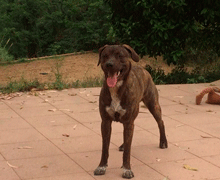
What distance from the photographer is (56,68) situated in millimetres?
15305

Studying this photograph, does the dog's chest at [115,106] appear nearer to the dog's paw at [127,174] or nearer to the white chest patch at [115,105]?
the white chest patch at [115,105]

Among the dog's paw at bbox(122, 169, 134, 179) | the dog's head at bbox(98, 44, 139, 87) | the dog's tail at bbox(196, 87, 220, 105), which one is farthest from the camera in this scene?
the dog's tail at bbox(196, 87, 220, 105)

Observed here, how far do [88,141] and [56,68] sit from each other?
8.86 m

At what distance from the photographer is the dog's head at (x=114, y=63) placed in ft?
16.2

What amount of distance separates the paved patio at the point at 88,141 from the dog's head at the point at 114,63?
1.23m

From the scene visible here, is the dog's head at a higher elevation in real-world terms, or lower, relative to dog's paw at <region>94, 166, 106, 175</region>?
higher

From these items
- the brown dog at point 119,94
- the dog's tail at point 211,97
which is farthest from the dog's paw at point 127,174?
the dog's tail at point 211,97

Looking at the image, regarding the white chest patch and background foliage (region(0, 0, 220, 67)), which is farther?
background foliage (region(0, 0, 220, 67))

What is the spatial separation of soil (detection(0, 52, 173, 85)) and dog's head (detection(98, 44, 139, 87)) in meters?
9.86

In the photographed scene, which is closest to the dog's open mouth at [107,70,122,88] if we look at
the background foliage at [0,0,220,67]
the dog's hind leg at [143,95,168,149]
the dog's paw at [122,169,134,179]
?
the dog's paw at [122,169,134,179]

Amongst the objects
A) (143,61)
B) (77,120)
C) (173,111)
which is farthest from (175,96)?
(143,61)

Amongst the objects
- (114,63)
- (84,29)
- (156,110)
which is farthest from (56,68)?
(114,63)

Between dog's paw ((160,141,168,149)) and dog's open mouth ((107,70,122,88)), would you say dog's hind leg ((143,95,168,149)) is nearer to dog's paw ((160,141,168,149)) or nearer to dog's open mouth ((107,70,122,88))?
dog's paw ((160,141,168,149))

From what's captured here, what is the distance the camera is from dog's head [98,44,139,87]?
495 centimetres
